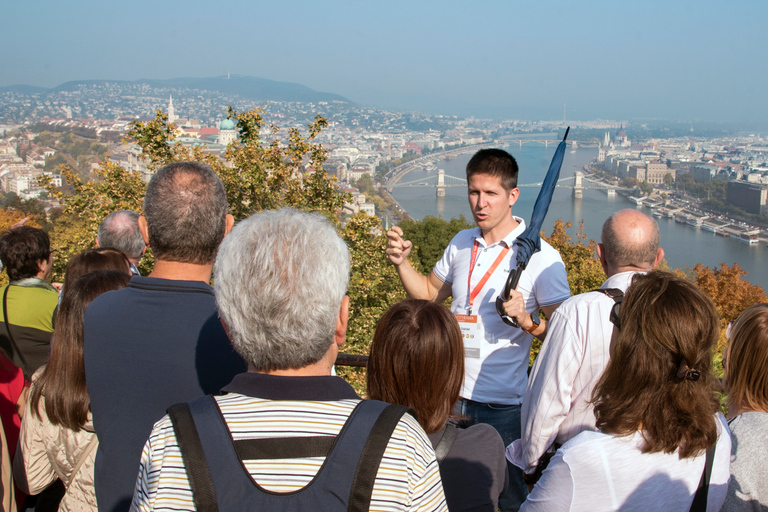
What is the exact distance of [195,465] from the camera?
824 millimetres

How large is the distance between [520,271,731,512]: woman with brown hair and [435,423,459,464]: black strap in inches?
10.8

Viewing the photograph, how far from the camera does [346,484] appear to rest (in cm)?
83

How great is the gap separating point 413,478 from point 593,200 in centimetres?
6487

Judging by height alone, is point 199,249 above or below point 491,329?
above

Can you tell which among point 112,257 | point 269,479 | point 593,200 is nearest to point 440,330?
point 269,479

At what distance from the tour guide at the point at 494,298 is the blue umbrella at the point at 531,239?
1.4 inches

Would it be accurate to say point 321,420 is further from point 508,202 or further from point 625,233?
point 508,202

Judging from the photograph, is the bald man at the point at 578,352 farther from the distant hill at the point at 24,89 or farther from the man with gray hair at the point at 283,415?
the distant hill at the point at 24,89

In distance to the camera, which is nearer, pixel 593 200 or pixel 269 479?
pixel 269 479

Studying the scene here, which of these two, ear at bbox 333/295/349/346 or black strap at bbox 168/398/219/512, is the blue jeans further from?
black strap at bbox 168/398/219/512

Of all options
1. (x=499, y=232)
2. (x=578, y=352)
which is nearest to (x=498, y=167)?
(x=499, y=232)

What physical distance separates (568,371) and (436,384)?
50 cm

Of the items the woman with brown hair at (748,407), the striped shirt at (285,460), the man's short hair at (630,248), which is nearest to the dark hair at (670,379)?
the woman with brown hair at (748,407)

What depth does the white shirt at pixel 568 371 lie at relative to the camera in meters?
1.64
